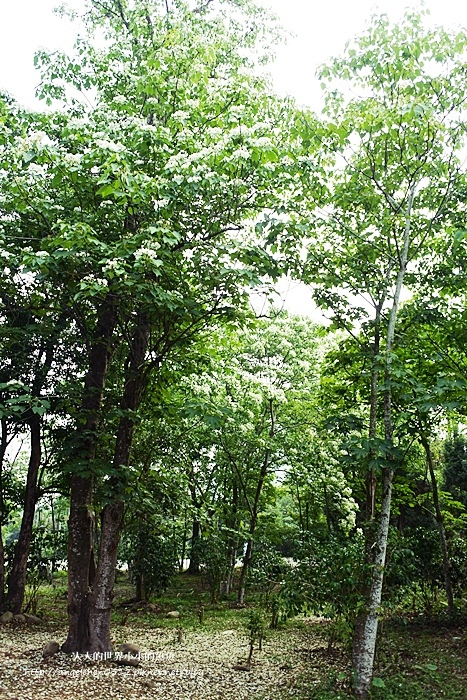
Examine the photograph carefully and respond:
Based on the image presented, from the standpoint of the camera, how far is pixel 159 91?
19.6 ft

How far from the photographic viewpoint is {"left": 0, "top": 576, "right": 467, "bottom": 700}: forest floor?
5516 mm

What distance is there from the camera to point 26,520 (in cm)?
1027

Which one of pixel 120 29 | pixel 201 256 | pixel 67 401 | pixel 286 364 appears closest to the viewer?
pixel 201 256

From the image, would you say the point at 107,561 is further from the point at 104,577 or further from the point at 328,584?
the point at 328,584

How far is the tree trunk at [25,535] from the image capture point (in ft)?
33.1

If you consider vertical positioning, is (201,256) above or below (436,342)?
above

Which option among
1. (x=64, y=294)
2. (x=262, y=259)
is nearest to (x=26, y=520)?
(x=64, y=294)

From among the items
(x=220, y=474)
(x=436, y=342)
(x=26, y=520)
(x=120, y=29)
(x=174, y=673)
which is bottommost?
(x=174, y=673)

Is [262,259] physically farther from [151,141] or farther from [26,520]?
[26,520]

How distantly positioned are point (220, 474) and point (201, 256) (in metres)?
10.8

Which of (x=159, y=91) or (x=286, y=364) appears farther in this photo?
(x=286, y=364)

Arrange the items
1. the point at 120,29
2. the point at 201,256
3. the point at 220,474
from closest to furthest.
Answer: the point at 201,256
the point at 120,29
the point at 220,474

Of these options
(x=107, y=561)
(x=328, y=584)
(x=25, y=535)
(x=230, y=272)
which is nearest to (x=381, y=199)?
(x=230, y=272)

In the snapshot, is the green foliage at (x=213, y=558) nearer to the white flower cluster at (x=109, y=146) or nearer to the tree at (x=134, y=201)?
the tree at (x=134, y=201)
